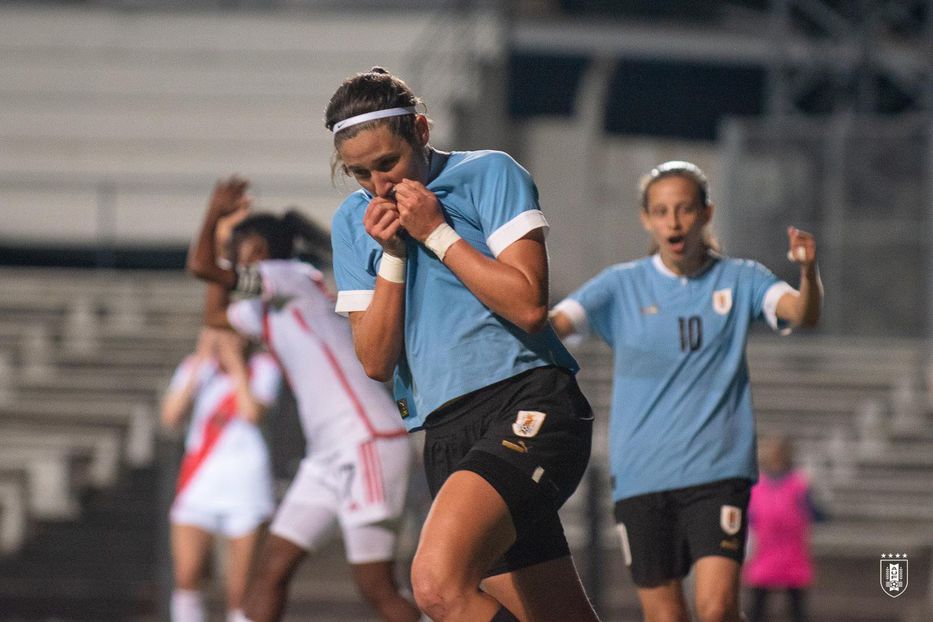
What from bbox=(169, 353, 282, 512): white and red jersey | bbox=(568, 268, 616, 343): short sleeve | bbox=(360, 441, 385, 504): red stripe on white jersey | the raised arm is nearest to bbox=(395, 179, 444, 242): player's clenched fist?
bbox=(568, 268, 616, 343): short sleeve

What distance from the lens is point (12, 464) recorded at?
12969 mm

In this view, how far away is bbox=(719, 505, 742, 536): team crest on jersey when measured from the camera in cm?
588

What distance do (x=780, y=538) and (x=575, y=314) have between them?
16.7 feet

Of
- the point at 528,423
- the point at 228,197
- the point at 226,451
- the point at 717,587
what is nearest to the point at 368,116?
the point at 528,423

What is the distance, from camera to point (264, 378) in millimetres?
9281

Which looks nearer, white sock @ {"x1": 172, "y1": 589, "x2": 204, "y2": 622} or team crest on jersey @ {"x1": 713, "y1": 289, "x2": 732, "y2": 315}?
team crest on jersey @ {"x1": 713, "y1": 289, "x2": 732, "y2": 315}

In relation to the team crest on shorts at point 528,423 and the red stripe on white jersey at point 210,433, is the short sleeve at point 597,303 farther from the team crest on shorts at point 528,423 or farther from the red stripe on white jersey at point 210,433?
the red stripe on white jersey at point 210,433

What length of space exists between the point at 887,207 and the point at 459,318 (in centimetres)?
1334

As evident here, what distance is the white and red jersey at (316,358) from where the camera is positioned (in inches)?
274

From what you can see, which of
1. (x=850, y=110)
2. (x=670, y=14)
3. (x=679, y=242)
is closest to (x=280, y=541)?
(x=679, y=242)

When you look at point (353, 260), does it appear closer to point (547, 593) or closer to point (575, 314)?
point (547, 593)

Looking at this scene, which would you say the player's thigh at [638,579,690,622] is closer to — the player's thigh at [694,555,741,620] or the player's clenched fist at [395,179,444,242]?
the player's thigh at [694,555,741,620]

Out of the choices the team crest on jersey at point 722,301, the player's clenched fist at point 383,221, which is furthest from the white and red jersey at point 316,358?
the player's clenched fist at point 383,221

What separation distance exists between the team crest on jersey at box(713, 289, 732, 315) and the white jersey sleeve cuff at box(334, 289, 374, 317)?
182 cm
